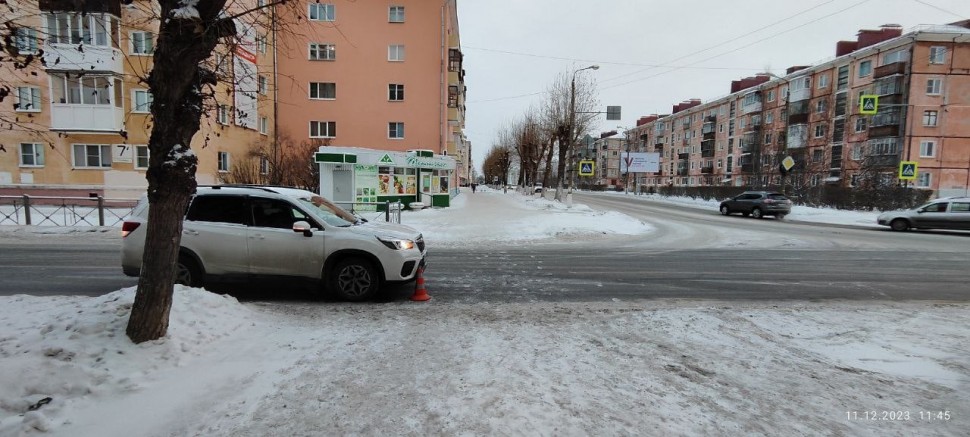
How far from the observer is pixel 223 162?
87.2ft

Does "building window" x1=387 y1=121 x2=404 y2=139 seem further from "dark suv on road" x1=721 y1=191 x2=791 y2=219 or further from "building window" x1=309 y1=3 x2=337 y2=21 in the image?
"dark suv on road" x1=721 y1=191 x2=791 y2=219

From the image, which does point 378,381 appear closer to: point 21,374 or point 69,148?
point 21,374

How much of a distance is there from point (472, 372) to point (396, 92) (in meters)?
33.1

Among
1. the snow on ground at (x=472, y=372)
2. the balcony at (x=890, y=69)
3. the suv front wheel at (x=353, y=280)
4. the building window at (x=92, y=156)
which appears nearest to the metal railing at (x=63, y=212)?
the building window at (x=92, y=156)

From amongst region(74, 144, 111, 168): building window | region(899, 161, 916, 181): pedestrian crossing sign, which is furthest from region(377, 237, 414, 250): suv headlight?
region(899, 161, 916, 181): pedestrian crossing sign

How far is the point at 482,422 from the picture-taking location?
125 inches

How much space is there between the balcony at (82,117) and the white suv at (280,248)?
2092 cm

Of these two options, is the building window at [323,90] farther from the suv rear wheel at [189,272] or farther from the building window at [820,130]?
the building window at [820,130]

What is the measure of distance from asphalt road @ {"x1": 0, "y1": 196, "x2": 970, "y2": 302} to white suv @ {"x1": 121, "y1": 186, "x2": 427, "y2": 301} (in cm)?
56

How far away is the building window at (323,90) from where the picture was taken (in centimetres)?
3425

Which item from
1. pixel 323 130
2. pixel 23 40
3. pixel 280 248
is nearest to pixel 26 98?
pixel 23 40

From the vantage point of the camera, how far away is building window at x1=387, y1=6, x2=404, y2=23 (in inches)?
1344

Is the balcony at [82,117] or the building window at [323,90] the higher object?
the building window at [323,90]

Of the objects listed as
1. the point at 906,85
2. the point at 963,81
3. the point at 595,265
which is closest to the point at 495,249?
the point at 595,265
